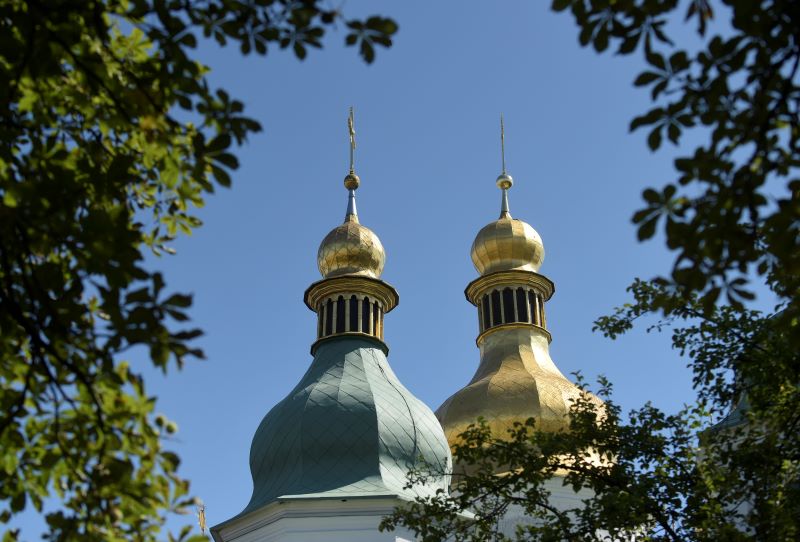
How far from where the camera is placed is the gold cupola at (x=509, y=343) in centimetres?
2477

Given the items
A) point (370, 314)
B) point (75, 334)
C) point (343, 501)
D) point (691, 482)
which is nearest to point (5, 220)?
point (75, 334)

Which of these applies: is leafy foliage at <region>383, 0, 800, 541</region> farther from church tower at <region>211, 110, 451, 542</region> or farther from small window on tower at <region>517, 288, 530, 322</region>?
small window on tower at <region>517, 288, 530, 322</region>

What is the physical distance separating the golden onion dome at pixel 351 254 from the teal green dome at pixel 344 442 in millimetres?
3905

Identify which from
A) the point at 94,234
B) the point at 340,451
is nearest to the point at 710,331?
the point at 94,234

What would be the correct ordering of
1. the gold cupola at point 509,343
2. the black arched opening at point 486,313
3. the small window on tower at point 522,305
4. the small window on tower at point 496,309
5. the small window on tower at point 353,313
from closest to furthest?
the small window on tower at point 353,313, the gold cupola at point 509,343, the small window on tower at point 522,305, the small window on tower at point 496,309, the black arched opening at point 486,313

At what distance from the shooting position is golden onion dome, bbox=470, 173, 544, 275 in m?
28.9

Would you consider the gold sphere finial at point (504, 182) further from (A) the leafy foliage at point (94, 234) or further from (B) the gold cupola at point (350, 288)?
(A) the leafy foliage at point (94, 234)

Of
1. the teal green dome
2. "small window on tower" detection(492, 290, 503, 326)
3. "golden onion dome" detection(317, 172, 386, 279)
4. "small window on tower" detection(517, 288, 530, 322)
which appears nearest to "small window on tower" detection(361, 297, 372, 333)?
"golden onion dome" detection(317, 172, 386, 279)

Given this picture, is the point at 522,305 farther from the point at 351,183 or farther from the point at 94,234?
the point at 94,234

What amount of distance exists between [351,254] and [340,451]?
6.30 m

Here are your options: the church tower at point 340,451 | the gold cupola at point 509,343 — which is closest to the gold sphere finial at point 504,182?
the gold cupola at point 509,343

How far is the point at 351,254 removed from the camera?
25047mm

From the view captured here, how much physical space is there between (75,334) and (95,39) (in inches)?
53.6

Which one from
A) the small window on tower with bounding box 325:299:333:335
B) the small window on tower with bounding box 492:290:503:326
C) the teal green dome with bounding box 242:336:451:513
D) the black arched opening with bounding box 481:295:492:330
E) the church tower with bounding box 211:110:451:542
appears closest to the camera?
the church tower with bounding box 211:110:451:542
